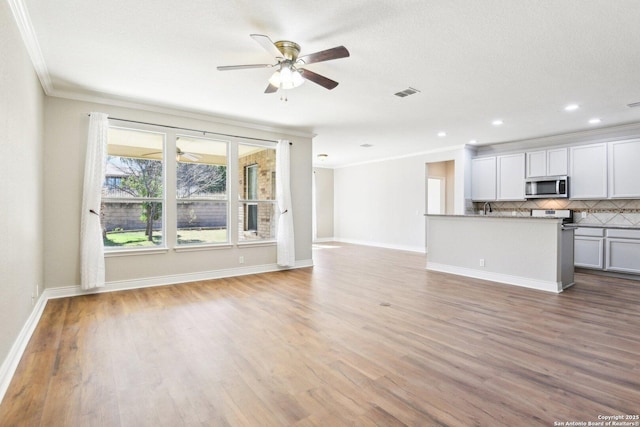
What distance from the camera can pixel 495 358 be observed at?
257cm

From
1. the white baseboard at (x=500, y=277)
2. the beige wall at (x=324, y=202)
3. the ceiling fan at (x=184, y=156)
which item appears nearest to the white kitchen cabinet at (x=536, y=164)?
the white baseboard at (x=500, y=277)

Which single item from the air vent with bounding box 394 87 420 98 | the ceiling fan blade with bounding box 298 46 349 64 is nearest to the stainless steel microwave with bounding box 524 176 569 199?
the air vent with bounding box 394 87 420 98

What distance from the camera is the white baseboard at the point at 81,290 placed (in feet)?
7.63

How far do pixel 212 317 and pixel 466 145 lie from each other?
6.84m

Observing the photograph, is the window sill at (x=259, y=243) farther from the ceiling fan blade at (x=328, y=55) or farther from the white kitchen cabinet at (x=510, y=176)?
the white kitchen cabinet at (x=510, y=176)

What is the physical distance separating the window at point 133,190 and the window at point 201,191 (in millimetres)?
306

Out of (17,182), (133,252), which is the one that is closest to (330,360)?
(17,182)

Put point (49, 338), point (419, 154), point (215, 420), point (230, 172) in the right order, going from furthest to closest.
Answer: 1. point (419, 154)
2. point (230, 172)
3. point (49, 338)
4. point (215, 420)

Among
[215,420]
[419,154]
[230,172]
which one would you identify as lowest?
[215,420]

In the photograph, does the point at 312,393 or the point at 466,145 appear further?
the point at 466,145

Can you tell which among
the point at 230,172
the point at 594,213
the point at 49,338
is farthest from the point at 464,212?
the point at 49,338

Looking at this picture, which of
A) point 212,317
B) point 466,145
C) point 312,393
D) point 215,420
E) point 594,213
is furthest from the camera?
point 466,145

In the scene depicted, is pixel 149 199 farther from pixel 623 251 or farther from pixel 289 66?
pixel 623 251

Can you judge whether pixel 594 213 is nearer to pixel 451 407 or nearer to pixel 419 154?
pixel 419 154
